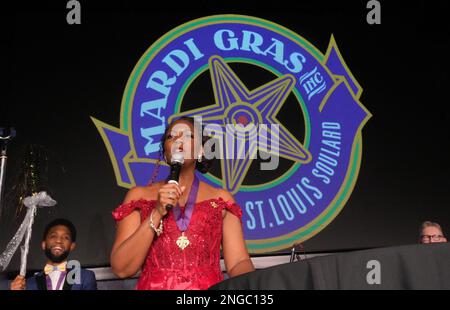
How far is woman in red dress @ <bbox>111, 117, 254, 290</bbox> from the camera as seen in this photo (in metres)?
1.97

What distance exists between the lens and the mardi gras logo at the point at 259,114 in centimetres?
346

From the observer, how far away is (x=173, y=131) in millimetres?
2166

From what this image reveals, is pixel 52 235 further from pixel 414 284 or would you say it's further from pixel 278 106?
pixel 414 284

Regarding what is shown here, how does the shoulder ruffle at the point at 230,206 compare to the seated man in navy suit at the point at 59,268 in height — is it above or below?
above

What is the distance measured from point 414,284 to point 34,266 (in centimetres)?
280

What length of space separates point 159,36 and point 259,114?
2.90 feet

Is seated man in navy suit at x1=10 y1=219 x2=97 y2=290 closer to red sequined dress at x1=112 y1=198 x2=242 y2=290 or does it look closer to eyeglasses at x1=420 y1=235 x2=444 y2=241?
red sequined dress at x1=112 y1=198 x2=242 y2=290

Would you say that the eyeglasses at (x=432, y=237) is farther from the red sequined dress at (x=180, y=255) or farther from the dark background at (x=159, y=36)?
the red sequined dress at (x=180, y=255)

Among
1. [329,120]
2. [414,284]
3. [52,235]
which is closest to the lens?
[414,284]

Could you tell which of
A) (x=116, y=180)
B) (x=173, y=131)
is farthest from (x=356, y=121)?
(x=173, y=131)

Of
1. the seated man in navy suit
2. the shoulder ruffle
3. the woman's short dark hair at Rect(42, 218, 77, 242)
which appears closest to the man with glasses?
the shoulder ruffle

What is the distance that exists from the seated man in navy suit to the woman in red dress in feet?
3.48

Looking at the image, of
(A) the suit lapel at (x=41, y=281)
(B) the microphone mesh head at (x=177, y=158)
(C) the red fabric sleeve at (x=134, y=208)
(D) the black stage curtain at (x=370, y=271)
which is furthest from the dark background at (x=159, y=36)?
(D) the black stage curtain at (x=370, y=271)

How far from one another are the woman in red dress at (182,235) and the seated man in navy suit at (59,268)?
1.06 m
